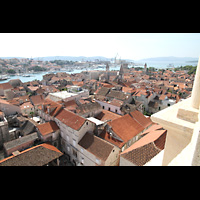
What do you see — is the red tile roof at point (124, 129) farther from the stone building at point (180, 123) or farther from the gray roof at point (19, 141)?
the stone building at point (180, 123)

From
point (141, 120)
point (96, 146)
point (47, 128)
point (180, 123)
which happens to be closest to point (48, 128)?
point (47, 128)

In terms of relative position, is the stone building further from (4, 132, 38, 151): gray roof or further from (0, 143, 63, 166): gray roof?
(4, 132, 38, 151): gray roof

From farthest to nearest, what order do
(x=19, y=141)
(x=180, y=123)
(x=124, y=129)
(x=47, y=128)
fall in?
(x=124, y=129) → (x=47, y=128) → (x=19, y=141) → (x=180, y=123)

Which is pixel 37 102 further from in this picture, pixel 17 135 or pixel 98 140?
pixel 98 140

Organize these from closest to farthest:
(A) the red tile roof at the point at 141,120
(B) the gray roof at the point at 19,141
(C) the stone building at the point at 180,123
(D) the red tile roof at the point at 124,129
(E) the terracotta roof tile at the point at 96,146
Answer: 1. (C) the stone building at the point at 180,123
2. (E) the terracotta roof tile at the point at 96,146
3. (B) the gray roof at the point at 19,141
4. (D) the red tile roof at the point at 124,129
5. (A) the red tile roof at the point at 141,120

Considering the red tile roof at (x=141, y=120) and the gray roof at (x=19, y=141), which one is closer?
the gray roof at (x=19, y=141)

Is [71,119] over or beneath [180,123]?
beneath

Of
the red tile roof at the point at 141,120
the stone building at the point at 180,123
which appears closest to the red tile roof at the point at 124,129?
the red tile roof at the point at 141,120

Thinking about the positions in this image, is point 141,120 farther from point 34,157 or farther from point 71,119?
point 34,157

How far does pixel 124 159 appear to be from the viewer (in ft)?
26.8

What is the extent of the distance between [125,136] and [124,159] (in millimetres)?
4184

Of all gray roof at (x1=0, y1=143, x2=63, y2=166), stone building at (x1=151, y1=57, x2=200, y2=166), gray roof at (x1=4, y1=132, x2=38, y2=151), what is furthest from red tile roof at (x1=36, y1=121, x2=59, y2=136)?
stone building at (x1=151, y1=57, x2=200, y2=166)

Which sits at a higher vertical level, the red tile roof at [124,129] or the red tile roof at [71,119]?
the red tile roof at [71,119]
